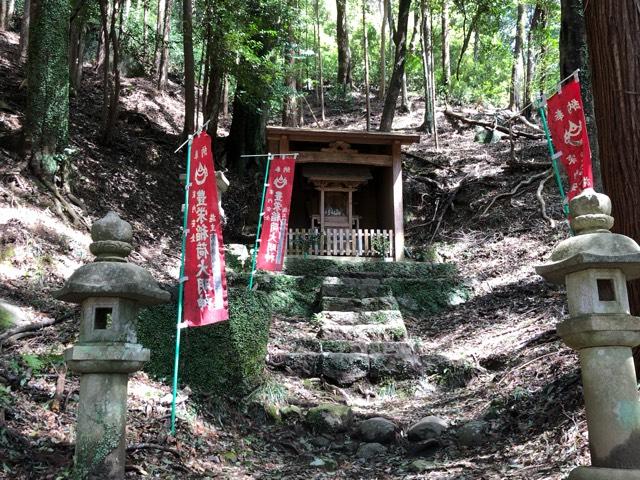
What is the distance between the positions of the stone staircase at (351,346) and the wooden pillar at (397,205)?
327cm

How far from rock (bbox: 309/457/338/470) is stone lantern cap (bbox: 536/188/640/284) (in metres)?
2.68

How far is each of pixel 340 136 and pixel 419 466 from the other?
9303 mm

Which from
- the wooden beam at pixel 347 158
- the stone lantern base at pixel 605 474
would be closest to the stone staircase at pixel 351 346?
the stone lantern base at pixel 605 474

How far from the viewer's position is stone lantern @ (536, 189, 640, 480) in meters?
3.40

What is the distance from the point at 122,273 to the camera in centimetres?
393

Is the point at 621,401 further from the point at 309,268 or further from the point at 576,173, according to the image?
the point at 309,268

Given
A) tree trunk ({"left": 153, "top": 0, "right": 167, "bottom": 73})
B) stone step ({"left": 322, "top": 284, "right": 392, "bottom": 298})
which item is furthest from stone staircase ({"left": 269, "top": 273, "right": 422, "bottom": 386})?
tree trunk ({"left": 153, "top": 0, "right": 167, "bottom": 73})

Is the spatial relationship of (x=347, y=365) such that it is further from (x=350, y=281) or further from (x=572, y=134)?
(x=572, y=134)

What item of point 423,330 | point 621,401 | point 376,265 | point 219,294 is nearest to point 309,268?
point 376,265

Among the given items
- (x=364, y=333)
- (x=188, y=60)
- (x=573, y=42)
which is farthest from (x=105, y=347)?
(x=188, y=60)

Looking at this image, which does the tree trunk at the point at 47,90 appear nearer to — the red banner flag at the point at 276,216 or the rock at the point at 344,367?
the red banner flag at the point at 276,216

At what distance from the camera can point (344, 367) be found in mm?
7434

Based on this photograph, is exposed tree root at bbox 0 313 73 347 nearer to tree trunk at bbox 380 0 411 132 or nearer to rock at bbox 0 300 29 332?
rock at bbox 0 300 29 332

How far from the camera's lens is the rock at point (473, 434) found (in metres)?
5.17
